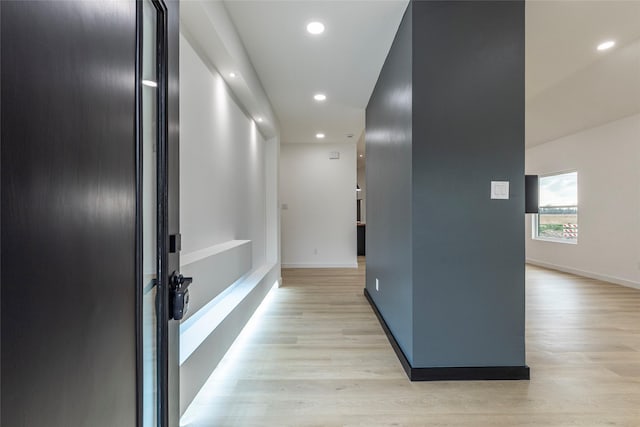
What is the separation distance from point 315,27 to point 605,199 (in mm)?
5727

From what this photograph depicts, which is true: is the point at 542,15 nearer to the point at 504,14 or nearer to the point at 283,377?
the point at 504,14

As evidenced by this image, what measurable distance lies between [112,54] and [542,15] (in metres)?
2.97

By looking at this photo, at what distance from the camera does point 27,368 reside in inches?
15.8

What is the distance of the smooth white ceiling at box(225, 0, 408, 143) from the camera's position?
2213 mm

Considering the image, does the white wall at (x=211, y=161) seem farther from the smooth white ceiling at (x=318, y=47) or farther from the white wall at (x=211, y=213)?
the smooth white ceiling at (x=318, y=47)

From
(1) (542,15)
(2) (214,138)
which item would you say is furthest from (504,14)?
(2) (214,138)

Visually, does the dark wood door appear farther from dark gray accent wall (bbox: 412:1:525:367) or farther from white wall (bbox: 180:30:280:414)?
dark gray accent wall (bbox: 412:1:525:367)

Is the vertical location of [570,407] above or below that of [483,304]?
below

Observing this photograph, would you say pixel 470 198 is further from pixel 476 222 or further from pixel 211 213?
pixel 211 213

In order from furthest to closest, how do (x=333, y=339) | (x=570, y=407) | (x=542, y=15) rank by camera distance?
(x=333, y=339), (x=542, y=15), (x=570, y=407)

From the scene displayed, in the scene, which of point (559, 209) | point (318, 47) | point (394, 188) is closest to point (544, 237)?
point (559, 209)

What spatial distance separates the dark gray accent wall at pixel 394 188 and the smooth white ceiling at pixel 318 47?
0.54 feet

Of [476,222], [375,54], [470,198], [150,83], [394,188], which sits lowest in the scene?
[476,222]

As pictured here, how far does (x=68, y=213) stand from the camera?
475 millimetres
